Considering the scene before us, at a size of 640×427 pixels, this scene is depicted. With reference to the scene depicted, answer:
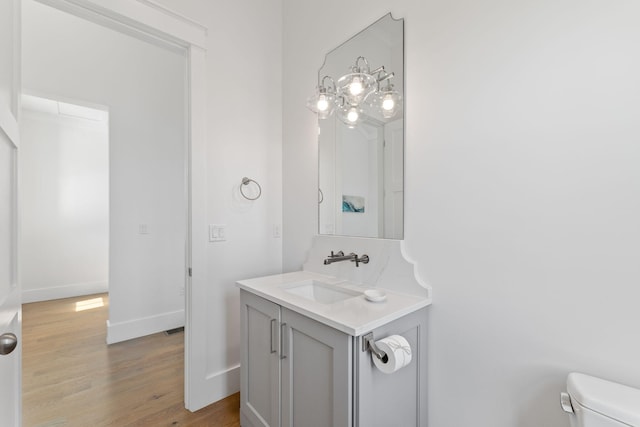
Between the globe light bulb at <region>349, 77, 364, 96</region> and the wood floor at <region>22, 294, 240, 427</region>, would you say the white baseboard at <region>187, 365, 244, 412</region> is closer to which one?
the wood floor at <region>22, 294, 240, 427</region>

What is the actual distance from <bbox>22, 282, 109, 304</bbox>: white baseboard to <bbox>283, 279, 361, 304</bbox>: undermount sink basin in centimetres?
432

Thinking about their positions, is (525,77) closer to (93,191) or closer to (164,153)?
(164,153)

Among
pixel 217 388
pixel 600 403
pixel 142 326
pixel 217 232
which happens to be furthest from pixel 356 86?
pixel 142 326

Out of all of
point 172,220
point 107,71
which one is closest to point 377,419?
point 172,220

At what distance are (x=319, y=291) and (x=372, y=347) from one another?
0.69 m

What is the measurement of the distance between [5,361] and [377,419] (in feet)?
3.79

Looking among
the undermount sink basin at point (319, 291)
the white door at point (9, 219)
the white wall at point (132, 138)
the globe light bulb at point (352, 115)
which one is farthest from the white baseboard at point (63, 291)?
the globe light bulb at point (352, 115)

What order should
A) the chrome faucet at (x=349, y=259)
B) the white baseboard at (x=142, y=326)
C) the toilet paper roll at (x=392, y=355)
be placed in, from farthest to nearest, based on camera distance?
the white baseboard at (x=142, y=326) → the chrome faucet at (x=349, y=259) → the toilet paper roll at (x=392, y=355)

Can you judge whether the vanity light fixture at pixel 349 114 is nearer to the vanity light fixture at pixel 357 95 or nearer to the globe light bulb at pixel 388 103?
the vanity light fixture at pixel 357 95

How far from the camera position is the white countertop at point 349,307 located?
3.42 feet

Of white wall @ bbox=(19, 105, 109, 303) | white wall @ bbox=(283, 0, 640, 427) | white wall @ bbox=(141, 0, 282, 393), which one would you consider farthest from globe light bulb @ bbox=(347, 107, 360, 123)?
white wall @ bbox=(19, 105, 109, 303)

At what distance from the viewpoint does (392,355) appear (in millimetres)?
995

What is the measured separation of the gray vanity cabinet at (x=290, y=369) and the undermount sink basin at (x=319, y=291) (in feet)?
0.80

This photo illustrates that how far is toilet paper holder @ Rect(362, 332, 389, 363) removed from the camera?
1013mm
